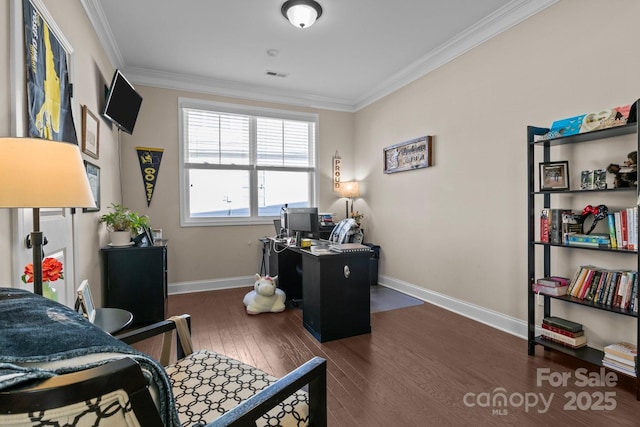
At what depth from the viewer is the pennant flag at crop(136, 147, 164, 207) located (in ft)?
Result: 13.8

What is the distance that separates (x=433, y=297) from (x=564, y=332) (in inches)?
60.7

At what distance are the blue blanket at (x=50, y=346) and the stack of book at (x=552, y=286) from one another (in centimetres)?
267

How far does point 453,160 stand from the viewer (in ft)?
11.8

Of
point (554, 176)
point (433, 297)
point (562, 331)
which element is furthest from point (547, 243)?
point (433, 297)

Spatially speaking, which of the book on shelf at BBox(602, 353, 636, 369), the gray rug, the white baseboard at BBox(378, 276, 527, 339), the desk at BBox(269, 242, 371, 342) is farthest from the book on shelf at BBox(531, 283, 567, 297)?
the gray rug

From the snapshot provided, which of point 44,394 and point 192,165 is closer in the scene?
point 44,394

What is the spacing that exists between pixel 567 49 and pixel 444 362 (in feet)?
8.60

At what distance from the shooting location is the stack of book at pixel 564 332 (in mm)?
2342

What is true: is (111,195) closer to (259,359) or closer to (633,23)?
(259,359)

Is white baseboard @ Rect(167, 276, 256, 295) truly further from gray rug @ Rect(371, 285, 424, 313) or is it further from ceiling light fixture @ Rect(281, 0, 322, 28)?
ceiling light fixture @ Rect(281, 0, 322, 28)

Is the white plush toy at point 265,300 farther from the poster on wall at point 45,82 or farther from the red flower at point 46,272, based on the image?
the red flower at point 46,272

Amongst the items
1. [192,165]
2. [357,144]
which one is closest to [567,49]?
[357,144]

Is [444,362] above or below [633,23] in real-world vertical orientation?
below

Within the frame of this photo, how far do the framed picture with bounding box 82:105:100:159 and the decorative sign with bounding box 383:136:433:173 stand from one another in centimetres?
342
